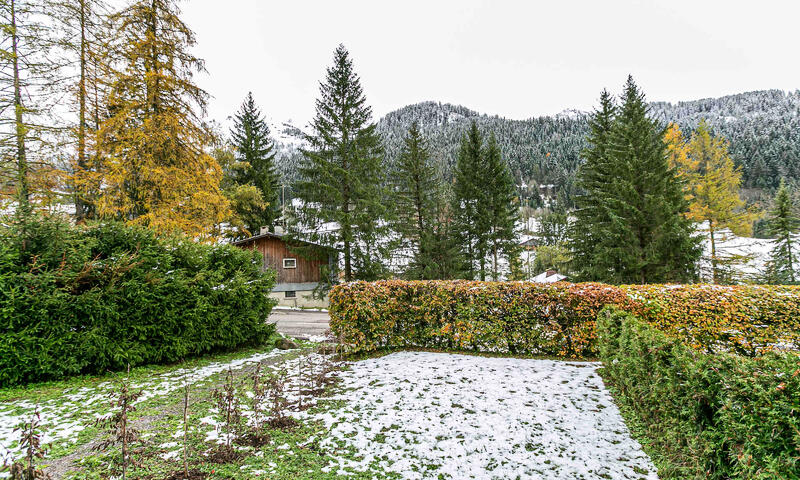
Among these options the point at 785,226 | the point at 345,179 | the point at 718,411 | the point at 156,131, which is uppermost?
the point at 345,179

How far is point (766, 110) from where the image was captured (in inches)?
5989

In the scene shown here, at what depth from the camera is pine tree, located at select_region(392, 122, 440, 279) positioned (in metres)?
19.9

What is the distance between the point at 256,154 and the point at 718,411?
28059 millimetres

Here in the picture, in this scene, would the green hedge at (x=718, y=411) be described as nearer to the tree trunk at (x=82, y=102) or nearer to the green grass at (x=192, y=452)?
the green grass at (x=192, y=452)

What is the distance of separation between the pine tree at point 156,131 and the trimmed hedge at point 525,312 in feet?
19.6

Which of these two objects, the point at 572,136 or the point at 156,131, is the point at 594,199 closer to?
the point at 156,131

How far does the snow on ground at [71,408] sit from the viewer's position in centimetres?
358

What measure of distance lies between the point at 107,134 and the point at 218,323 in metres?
6.18

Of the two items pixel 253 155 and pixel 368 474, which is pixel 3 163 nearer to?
pixel 368 474

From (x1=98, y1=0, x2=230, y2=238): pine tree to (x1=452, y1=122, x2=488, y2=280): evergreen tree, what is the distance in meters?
14.9

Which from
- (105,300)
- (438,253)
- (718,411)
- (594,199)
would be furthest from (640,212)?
(105,300)

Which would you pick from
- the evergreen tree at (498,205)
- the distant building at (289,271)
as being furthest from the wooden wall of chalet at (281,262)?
the evergreen tree at (498,205)

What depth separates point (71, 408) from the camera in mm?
4336

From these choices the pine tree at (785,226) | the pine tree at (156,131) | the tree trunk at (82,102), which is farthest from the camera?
the pine tree at (785,226)
